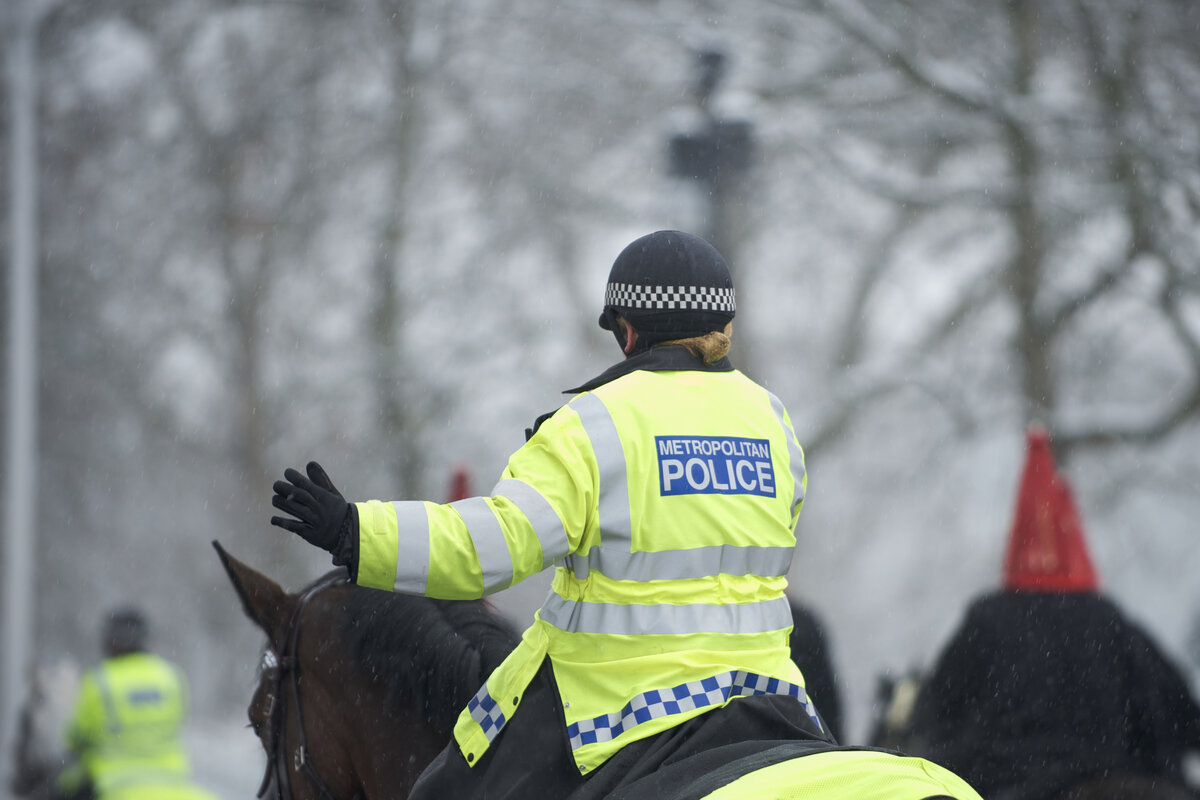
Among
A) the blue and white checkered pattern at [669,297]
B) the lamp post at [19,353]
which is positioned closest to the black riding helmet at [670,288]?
the blue and white checkered pattern at [669,297]

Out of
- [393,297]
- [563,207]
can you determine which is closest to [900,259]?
[563,207]

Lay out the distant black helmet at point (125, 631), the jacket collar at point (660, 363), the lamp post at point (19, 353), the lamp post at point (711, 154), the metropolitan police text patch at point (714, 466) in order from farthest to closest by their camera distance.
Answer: the lamp post at point (19, 353)
the lamp post at point (711, 154)
the distant black helmet at point (125, 631)
the jacket collar at point (660, 363)
the metropolitan police text patch at point (714, 466)

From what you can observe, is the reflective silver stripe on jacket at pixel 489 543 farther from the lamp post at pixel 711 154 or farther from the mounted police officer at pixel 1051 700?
the lamp post at pixel 711 154

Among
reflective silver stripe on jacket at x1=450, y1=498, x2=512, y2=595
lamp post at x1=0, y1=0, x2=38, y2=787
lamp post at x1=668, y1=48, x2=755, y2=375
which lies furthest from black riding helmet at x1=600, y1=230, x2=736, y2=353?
lamp post at x1=0, y1=0, x2=38, y2=787

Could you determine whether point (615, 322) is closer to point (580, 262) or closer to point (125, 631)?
point (125, 631)

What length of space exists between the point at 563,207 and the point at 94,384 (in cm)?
722

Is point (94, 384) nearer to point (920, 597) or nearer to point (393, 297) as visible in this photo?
point (393, 297)

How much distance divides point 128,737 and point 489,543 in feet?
17.2

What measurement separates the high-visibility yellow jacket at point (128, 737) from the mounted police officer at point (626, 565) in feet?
15.4

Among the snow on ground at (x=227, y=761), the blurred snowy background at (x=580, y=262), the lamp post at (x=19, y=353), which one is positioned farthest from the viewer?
the snow on ground at (x=227, y=761)

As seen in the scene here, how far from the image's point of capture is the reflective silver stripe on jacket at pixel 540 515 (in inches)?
85.9

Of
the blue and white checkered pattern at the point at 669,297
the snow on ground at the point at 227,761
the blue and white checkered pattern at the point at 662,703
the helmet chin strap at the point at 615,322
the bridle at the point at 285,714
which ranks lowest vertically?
the snow on ground at the point at 227,761

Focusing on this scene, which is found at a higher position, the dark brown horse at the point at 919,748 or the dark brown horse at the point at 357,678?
the dark brown horse at the point at 357,678

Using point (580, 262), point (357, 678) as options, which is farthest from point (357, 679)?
point (580, 262)
